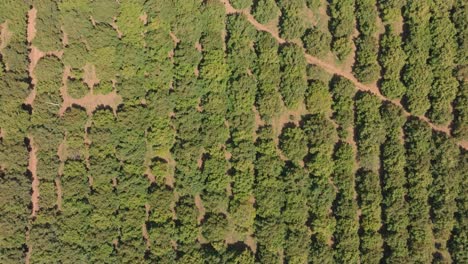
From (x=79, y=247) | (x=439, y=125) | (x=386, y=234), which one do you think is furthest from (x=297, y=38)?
(x=79, y=247)

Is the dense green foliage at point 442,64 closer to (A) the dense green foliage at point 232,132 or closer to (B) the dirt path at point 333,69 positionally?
(A) the dense green foliage at point 232,132

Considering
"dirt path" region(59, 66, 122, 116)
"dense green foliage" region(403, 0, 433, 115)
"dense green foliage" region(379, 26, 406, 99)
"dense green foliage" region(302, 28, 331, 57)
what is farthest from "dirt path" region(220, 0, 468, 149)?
"dirt path" region(59, 66, 122, 116)

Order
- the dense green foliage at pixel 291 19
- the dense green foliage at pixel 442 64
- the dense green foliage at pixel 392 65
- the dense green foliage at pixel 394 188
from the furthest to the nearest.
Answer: the dense green foliage at pixel 291 19 < the dense green foliage at pixel 392 65 < the dense green foliage at pixel 442 64 < the dense green foliage at pixel 394 188

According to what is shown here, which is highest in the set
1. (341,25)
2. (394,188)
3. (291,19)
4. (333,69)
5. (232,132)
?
(291,19)

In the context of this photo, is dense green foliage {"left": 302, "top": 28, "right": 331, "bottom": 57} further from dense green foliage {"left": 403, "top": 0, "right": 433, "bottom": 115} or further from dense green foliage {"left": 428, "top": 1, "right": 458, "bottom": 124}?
dense green foliage {"left": 428, "top": 1, "right": 458, "bottom": 124}

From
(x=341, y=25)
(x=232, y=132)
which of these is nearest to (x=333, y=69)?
(x=341, y=25)

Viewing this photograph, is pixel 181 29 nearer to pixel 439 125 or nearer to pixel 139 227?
pixel 139 227

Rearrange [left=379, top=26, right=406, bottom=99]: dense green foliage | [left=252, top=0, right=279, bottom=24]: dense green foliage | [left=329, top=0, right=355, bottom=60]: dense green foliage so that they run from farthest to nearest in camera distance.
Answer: [left=252, top=0, right=279, bottom=24]: dense green foliage → [left=329, top=0, right=355, bottom=60]: dense green foliage → [left=379, top=26, right=406, bottom=99]: dense green foliage

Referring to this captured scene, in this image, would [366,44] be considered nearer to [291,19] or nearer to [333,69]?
[333,69]

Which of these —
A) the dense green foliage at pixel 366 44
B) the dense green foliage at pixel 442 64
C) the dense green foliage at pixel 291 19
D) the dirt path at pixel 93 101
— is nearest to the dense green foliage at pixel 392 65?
the dense green foliage at pixel 366 44
